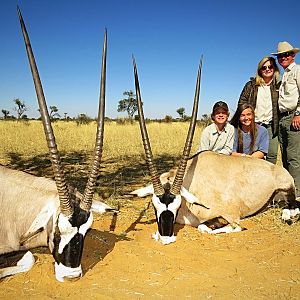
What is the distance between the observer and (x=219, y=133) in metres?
6.32

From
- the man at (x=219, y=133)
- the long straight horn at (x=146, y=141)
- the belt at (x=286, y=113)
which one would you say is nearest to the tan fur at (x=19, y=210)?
the long straight horn at (x=146, y=141)

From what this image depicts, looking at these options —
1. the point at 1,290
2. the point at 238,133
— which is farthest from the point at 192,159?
the point at 1,290

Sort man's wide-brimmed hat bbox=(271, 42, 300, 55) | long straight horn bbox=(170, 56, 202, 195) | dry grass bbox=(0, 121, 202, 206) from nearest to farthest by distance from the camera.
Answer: long straight horn bbox=(170, 56, 202, 195), man's wide-brimmed hat bbox=(271, 42, 300, 55), dry grass bbox=(0, 121, 202, 206)

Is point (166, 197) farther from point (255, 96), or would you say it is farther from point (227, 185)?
point (255, 96)

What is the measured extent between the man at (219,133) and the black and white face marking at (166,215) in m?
2.14

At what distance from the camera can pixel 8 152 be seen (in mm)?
12766

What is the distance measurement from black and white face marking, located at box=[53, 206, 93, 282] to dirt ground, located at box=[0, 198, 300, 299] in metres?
0.15

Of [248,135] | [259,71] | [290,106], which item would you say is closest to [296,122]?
[290,106]

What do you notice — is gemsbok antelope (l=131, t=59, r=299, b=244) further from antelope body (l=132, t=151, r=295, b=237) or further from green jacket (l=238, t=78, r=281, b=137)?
green jacket (l=238, t=78, r=281, b=137)

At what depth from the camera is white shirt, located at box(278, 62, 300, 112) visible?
5962 mm

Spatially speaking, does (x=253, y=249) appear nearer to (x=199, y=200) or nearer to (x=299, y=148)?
(x=199, y=200)

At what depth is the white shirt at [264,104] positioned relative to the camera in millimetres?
6457

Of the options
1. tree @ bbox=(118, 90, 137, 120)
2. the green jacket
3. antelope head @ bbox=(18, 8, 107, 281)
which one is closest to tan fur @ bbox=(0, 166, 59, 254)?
antelope head @ bbox=(18, 8, 107, 281)

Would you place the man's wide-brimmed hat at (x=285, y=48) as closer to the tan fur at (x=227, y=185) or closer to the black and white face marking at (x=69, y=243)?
the tan fur at (x=227, y=185)
